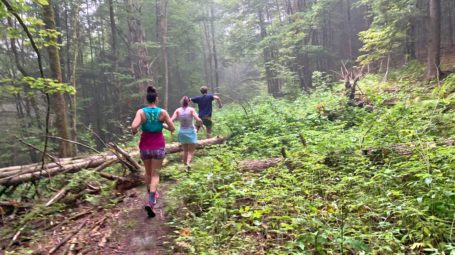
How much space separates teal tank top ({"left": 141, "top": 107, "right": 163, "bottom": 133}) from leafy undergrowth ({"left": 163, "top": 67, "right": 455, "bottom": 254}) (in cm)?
122

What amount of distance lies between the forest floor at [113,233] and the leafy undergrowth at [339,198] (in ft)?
1.19

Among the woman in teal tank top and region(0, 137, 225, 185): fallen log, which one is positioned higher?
the woman in teal tank top

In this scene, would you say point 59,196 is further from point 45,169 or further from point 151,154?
point 151,154

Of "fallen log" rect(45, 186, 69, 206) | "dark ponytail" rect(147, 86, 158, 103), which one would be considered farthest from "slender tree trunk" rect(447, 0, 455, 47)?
"fallen log" rect(45, 186, 69, 206)

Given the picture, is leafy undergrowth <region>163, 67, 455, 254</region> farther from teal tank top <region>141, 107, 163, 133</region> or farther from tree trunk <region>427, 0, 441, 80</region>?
tree trunk <region>427, 0, 441, 80</region>

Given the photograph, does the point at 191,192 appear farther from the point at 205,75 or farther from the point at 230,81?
the point at 230,81

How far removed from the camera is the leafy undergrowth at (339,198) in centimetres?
351

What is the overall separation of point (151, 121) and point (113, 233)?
6.69 feet

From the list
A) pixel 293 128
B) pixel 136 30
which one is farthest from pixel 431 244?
pixel 136 30

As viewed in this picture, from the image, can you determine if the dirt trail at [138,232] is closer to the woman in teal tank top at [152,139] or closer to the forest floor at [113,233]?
the forest floor at [113,233]

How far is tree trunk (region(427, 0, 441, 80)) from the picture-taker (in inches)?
492

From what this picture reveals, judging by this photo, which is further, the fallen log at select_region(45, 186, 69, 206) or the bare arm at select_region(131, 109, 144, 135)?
the fallen log at select_region(45, 186, 69, 206)

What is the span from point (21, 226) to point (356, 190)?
566 cm

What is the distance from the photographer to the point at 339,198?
4.63 meters
